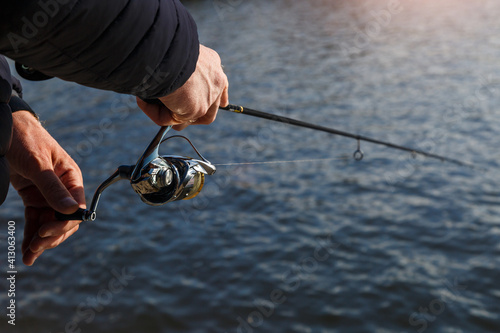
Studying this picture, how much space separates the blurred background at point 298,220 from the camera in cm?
484

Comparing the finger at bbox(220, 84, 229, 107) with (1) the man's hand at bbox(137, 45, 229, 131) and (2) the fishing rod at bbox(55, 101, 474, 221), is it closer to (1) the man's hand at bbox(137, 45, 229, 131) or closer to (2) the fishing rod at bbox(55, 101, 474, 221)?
(1) the man's hand at bbox(137, 45, 229, 131)

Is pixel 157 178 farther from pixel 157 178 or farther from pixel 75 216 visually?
pixel 75 216

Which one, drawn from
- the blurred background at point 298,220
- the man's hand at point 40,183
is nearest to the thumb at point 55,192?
the man's hand at point 40,183

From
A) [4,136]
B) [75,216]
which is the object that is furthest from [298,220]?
[4,136]

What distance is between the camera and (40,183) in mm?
2033

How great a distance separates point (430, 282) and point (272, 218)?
186 centimetres

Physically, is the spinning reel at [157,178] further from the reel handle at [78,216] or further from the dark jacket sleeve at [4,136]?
the dark jacket sleeve at [4,136]

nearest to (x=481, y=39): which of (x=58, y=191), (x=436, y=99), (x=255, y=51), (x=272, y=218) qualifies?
(x=436, y=99)

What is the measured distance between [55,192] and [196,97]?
0.69 metres

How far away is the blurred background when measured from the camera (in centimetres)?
484

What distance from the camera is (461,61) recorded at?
35.2 feet

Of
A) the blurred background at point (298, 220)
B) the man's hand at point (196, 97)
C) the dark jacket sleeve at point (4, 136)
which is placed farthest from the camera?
the blurred background at point (298, 220)

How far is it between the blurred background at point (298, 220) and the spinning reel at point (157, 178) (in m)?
2.90

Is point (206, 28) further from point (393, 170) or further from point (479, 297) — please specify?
point (479, 297)
